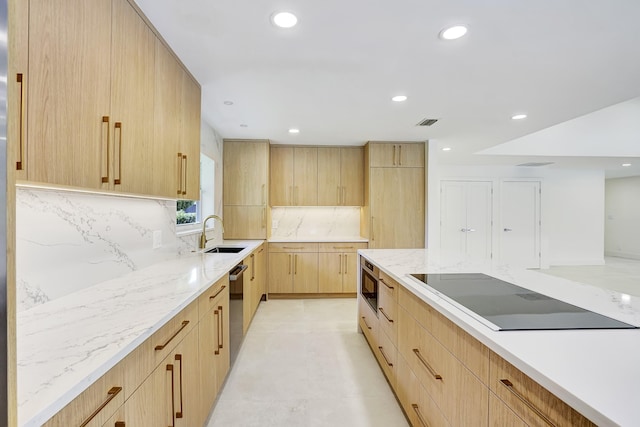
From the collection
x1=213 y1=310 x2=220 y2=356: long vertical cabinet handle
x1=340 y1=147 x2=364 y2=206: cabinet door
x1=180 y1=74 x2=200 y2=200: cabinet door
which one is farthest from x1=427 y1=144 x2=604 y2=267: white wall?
x1=213 y1=310 x2=220 y2=356: long vertical cabinet handle

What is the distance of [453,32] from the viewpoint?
1.69m

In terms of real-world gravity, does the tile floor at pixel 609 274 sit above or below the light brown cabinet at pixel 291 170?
below

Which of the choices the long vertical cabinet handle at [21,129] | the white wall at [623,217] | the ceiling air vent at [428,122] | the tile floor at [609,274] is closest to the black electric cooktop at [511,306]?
the long vertical cabinet handle at [21,129]

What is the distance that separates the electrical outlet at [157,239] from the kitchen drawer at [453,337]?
191 centimetres

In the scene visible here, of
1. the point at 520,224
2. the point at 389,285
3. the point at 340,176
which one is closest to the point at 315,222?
the point at 340,176

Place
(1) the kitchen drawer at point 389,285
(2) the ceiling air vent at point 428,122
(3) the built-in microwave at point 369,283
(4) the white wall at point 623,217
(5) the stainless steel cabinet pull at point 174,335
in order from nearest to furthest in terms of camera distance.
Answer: (5) the stainless steel cabinet pull at point 174,335, (1) the kitchen drawer at point 389,285, (3) the built-in microwave at point 369,283, (2) the ceiling air vent at point 428,122, (4) the white wall at point 623,217

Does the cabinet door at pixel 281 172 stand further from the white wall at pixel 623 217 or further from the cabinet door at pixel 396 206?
the white wall at pixel 623 217

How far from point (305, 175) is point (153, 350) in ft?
12.2

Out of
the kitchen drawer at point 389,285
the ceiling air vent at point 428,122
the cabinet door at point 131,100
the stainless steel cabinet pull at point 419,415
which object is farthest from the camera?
the ceiling air vent at point 428,122

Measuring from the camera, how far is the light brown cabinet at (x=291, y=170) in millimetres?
4598

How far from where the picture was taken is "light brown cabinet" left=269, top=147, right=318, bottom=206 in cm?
460

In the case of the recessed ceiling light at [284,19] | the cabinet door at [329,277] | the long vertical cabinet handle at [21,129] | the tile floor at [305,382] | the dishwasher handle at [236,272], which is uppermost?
the recessed ceiling light at [284,19]

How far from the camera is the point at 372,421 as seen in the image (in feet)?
5.97

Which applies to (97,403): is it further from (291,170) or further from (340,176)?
(340,176)
